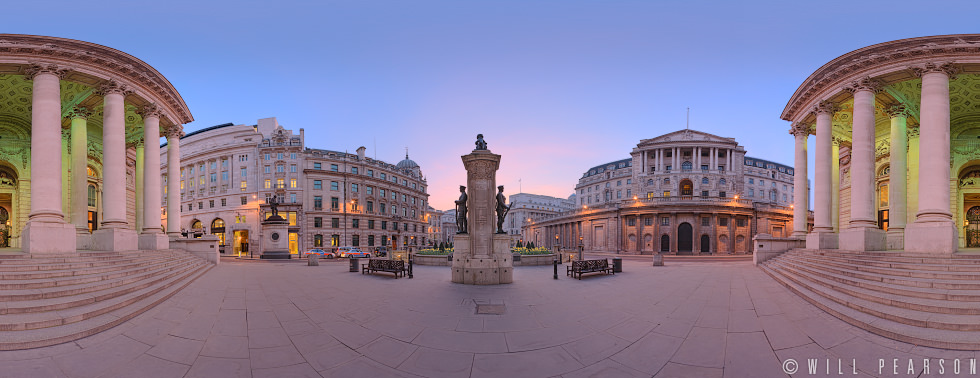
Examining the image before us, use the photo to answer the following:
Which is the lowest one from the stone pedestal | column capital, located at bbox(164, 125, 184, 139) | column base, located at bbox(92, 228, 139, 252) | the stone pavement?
the stone pedestal

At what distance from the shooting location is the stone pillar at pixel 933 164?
15.1 m

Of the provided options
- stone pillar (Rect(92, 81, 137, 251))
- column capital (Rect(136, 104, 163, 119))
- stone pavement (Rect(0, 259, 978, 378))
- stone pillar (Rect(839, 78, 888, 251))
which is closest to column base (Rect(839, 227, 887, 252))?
stone pillar (Rect(839, 78, 888, 251))

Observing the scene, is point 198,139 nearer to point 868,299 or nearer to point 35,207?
point 35,207

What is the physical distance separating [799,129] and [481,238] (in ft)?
77.3

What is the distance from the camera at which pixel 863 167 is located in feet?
60.8

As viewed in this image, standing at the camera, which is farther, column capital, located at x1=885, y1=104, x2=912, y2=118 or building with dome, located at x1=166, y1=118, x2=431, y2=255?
building with dome, located at x1=166, y1=118, x2=431, y2=255

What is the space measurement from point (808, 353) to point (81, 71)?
27648 mm

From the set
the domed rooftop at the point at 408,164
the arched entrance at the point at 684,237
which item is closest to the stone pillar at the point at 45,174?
the arched entrance at the point at 684,237

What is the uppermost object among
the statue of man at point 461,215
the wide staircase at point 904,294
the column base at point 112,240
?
the statue of man at point 461,215

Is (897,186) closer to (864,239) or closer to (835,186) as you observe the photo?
(864,239)

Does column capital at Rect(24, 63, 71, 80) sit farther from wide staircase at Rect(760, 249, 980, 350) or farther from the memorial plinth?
wide staircase at Rect(760, 249, 980, 350)

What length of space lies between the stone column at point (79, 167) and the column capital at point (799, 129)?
41.6m

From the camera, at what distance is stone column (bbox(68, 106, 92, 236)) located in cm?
1911

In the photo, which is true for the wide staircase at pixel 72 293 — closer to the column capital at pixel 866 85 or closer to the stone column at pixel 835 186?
the column capital at pixel 866 85
